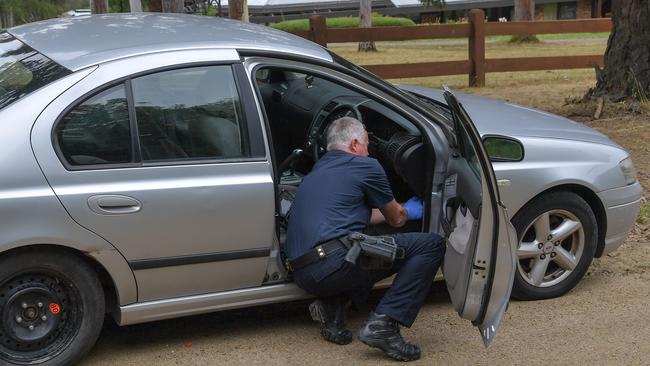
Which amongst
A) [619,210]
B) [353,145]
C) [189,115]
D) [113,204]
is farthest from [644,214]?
[113,204]

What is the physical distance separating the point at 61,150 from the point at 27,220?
1.18ft

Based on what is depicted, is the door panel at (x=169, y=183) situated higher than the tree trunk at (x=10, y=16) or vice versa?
the tree trunk at (x=10, y=16)

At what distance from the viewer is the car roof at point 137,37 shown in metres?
3.74

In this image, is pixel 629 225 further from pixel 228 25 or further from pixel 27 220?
pixel 27 220

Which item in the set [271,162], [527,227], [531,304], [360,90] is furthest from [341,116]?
[531,304]

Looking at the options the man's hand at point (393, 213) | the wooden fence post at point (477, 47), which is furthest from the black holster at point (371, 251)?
the wooden fence post at point (477, 47)

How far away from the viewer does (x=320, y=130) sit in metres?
4.63

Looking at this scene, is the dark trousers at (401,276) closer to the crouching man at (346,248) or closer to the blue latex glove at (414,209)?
the crouching man at (346,248)

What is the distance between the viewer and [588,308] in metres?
4.51

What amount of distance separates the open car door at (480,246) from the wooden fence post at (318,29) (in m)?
9.15

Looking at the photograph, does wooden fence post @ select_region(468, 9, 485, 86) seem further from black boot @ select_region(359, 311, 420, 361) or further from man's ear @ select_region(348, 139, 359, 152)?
black boot @ select_region(359, 311, 420, 361)

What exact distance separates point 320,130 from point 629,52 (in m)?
6.22

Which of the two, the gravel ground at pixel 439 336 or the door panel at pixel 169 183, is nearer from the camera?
the door panel at pixel 169 183

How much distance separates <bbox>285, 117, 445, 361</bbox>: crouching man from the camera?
12.5 ft
